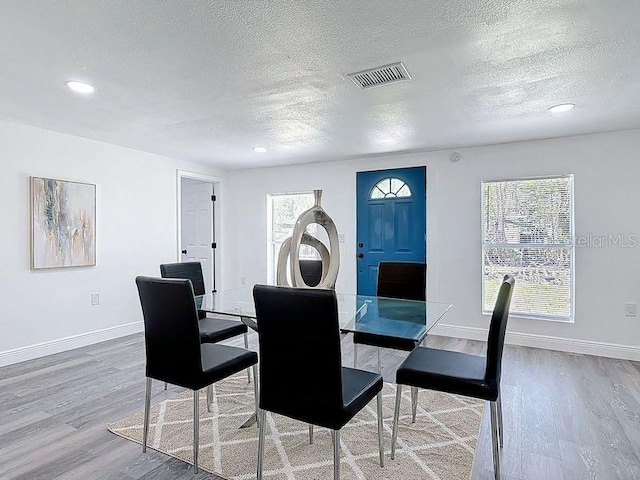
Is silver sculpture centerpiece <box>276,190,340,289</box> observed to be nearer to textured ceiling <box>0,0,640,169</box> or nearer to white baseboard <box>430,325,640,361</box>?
textured ceiling <box>0,0,640,169</box>

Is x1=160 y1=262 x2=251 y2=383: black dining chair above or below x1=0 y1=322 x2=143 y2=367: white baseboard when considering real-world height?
above

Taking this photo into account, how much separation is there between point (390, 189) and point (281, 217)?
1761 mm

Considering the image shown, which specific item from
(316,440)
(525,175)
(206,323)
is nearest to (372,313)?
(316,440)

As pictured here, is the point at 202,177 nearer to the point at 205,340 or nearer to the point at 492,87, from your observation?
the point at 205,340

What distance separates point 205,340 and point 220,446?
792 mm

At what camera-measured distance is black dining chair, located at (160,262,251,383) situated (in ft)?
9.03

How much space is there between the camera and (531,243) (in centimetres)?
400

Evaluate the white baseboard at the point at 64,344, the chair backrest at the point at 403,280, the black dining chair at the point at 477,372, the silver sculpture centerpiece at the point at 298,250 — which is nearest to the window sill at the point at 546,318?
the chair backrest at the point at 403,280

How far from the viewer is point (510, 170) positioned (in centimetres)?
406

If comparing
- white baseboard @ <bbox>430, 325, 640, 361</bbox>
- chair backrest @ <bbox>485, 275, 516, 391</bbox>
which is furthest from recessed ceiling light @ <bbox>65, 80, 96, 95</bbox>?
white baseboard @ <bbox>430, 325, 640, 361</bbox>

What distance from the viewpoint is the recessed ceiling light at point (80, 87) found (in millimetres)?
2463

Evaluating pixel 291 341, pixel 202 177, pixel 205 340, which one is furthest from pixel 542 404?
pixel 202 177

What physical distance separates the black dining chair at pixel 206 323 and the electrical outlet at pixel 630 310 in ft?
11.9

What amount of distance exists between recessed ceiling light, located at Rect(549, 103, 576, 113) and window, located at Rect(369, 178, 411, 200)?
185cm
